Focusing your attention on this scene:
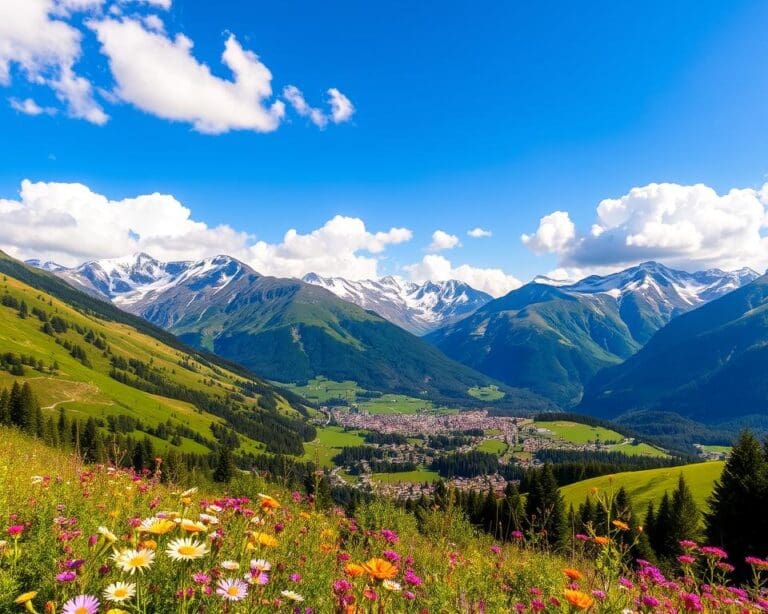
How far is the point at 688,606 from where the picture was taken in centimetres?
328

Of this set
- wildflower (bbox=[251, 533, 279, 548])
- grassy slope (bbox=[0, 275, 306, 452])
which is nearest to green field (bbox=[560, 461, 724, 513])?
wildflower (bbox=[251, 533, 279, 548])

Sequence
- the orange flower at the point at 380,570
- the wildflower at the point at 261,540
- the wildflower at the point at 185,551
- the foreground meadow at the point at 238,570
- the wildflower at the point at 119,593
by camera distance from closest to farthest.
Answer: the wildflower at the point at 119,593 → the wildflower at the point at 185,551 → the orange flower at the point at 380,570 → the foreground meadow at the point at 238,570 → the wildflower at the point at 261,540

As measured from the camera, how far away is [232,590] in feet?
8.74

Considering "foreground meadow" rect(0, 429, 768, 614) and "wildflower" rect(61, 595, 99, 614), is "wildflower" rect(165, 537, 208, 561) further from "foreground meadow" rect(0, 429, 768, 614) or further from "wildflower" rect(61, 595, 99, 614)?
"wildflower" rect(61, 595, 99, 614)

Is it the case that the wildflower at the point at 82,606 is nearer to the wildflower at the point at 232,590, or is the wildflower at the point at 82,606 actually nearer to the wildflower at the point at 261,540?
the wildflower at the point at 232,590

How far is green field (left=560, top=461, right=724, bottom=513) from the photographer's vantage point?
204 ft

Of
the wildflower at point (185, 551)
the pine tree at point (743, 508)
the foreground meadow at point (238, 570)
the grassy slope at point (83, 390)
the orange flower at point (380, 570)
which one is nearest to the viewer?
the wildflower at point (185, 551)

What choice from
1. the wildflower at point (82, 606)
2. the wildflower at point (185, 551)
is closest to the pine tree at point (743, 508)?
the wildflower at point (185, 551)

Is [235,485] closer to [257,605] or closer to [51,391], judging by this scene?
[257,605]

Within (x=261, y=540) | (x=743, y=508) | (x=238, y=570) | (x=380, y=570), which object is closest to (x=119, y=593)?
(x=238, y=570)

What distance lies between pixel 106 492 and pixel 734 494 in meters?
37.9

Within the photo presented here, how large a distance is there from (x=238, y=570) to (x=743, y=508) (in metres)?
37.9

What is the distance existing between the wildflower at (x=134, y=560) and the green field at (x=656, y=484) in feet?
219

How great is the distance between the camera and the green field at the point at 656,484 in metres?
62.3
